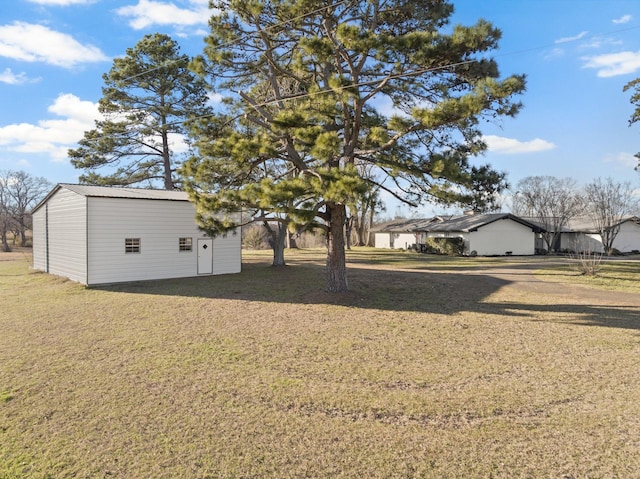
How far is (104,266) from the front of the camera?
1483 centimetres

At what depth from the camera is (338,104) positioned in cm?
1066

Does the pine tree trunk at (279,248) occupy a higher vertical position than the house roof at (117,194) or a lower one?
lower

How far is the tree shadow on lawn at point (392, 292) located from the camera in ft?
34.7

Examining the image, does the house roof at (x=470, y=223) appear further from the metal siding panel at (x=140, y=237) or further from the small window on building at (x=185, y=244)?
the small window on building at (x=185, y=244)

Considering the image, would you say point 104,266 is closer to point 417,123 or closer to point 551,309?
point 417,123

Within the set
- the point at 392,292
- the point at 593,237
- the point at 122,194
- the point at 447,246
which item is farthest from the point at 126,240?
the point at 593,237

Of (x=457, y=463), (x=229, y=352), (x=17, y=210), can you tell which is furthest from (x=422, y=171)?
(x=17, y=210)

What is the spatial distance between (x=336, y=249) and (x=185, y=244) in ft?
26.9

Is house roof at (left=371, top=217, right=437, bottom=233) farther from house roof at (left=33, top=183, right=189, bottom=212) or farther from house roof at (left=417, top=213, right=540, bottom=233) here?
house roof at (left=33, top=183, right=189, bottom=212)

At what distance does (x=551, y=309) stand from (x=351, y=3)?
9819 millimetres

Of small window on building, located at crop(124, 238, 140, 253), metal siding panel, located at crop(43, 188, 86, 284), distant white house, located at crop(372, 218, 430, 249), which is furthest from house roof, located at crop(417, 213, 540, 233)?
metal siding panel, located at crop(43, 188, 86, 284)

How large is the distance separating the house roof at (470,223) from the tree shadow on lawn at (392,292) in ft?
41.7

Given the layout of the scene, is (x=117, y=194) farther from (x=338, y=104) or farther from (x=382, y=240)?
(x=382, y=240)

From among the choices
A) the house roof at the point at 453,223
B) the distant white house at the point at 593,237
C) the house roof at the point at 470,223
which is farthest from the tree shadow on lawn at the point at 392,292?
the distant white house at the point at 593,237
